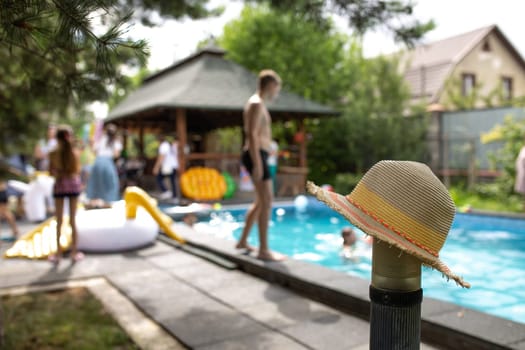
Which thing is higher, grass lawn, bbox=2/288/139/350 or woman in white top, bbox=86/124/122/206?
woman in white top, bbox=86/124/122/206

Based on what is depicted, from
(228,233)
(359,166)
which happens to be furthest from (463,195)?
(228,233)

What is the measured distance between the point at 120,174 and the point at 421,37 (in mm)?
13864

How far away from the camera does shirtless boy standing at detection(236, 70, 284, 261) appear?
515 cm

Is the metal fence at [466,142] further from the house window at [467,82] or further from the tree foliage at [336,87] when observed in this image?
the house window at [467,82]

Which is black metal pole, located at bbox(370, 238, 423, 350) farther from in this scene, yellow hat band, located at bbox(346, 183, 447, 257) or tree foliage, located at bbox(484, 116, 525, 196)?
tree foliage, located at bbox(484, 116, 525, 196)

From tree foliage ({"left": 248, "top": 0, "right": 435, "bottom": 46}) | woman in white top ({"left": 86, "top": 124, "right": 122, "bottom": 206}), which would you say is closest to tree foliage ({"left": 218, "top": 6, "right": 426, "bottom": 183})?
woman in white top ({"left": 86, "top": 124, "right": 122, "bottom": 206})

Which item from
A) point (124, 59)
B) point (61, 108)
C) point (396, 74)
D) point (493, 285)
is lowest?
point (493, 285)

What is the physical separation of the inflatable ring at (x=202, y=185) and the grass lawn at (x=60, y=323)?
9214 millimetres

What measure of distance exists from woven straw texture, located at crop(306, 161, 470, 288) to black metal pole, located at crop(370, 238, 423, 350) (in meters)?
0.06

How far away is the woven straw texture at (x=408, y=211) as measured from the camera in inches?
64.0

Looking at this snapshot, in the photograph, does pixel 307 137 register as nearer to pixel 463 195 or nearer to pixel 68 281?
pixel 463 195

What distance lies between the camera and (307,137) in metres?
19.1

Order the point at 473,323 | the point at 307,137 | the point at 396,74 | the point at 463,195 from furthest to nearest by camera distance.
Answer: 1. the point at 307,137
2. the point at 396,74
3. the point at 463,195
4. the point at 473,323

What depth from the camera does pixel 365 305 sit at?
3.64m
